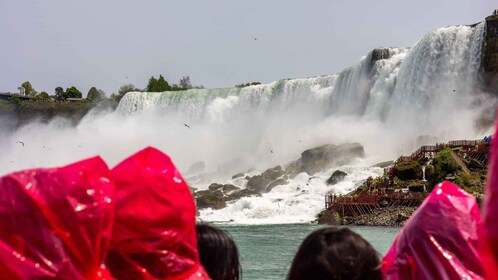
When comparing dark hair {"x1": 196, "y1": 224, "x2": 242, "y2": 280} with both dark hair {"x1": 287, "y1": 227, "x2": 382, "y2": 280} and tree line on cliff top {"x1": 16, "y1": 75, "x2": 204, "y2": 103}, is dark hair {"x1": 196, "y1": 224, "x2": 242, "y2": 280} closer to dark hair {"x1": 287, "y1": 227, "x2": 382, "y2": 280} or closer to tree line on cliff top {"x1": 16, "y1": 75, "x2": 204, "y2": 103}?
dark hair {"x1": 287, "y1": 227, "x2": 382, "y2": 280}

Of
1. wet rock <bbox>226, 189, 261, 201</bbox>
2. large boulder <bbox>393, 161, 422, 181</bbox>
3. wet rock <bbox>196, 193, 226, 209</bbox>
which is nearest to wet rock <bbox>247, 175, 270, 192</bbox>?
wet rock <bbox>226, 189, 261, 201</bbox>

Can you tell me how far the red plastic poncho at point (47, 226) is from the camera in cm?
179

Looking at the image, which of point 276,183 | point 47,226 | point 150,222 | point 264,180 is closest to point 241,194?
point 276,183

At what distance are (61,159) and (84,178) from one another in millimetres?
58727

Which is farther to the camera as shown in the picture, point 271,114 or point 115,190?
point 271,114

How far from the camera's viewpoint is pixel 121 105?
2217 inches

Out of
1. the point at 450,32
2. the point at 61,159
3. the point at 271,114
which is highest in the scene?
the point at 450,32

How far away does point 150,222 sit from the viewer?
2121 millimetres

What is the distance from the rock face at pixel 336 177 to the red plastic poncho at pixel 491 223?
104 feet

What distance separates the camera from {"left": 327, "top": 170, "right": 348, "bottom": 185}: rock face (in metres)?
32.7

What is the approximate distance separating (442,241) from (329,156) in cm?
3580

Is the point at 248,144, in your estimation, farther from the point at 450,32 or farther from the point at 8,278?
the point at 8,278

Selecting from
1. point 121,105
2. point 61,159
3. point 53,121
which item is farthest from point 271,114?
point 53,121

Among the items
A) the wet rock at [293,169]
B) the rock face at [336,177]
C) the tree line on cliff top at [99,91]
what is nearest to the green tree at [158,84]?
the tree line on cliff top at [99,91]
